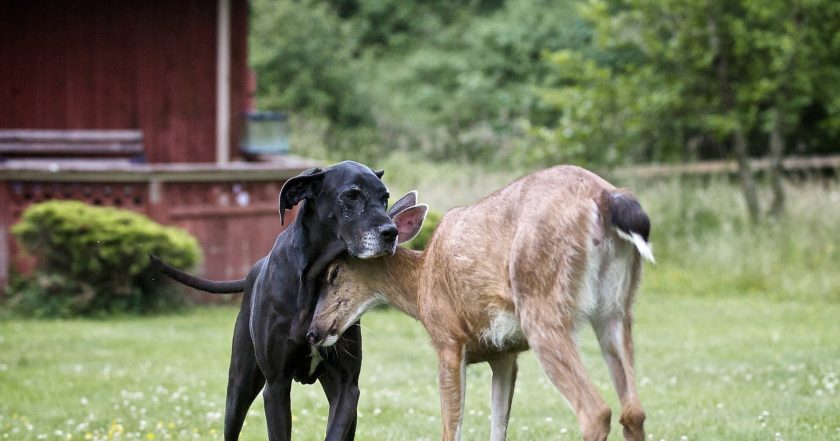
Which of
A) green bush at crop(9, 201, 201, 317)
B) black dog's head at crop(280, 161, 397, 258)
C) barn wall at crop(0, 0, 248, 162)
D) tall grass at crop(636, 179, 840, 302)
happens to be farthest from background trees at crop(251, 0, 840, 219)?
Result: black dog's head at crop(280, 161, 397, 258)

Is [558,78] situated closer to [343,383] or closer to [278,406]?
[343,383]

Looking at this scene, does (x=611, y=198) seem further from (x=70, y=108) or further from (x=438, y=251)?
(x=70, y=108)

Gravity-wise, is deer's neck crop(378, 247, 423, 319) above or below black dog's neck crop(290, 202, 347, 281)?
below

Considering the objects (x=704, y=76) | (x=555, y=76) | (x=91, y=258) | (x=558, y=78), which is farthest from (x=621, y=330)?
(x=558, y=78)

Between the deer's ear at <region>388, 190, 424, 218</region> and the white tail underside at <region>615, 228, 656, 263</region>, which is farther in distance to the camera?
the deer's ear at <region>388, 190, 424, 218</region>

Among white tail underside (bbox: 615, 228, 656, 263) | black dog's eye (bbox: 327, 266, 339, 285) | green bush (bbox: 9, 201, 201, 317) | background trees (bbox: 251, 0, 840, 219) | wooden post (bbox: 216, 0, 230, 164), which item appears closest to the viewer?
white tail underside (bbox: 615, 228, 656, 263)

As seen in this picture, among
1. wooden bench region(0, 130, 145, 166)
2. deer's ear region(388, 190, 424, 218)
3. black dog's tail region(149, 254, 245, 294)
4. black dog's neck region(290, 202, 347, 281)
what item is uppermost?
deer's ear region(388, 190, 424, 218)

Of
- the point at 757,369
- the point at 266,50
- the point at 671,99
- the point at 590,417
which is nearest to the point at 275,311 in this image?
the point at 590,417

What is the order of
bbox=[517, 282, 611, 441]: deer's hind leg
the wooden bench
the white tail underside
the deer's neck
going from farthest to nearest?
the wooden bench < the deer's neck < bbox=[517, 282, 611, 441]: deer's hind leg < the white tail underside

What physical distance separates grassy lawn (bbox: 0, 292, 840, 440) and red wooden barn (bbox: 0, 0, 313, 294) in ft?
5.36

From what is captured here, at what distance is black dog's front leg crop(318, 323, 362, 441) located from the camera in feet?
18.5

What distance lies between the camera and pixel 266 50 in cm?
3312

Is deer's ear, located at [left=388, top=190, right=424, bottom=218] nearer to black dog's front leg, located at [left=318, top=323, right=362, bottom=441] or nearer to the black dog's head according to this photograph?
the black dog's head

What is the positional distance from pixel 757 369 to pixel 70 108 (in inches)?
441
